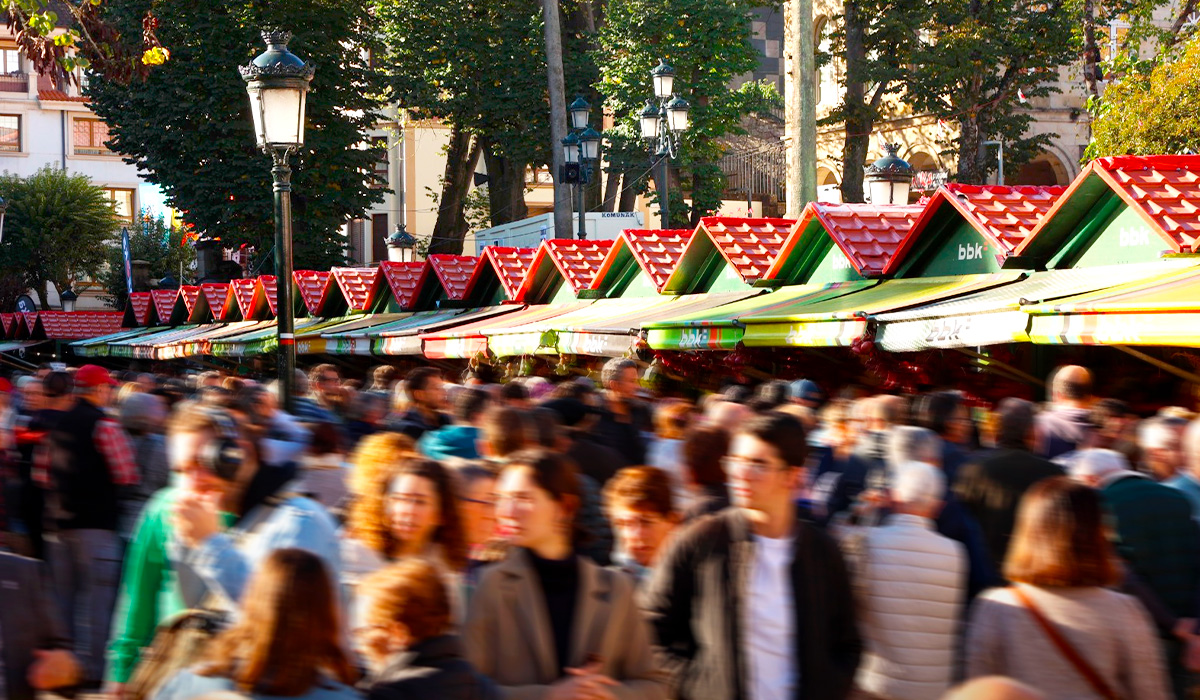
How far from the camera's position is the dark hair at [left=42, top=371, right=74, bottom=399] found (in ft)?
27.4

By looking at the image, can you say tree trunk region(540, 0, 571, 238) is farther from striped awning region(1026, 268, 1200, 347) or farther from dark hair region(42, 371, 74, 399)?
dark hair region(42, 371, 74, 399)

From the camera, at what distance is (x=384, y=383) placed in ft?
39.9

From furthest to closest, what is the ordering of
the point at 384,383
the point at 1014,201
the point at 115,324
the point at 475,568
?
the point at 115,324 < the point at 1014,201 < the point at 384,383 < the point at 475,568

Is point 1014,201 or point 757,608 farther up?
point 1014,201

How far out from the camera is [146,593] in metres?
4.77

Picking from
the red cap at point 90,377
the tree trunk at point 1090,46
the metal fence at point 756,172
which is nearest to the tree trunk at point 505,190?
the metal fence at point 756,172

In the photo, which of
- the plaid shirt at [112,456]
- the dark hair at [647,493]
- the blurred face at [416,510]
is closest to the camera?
the blurred face at [416,510]

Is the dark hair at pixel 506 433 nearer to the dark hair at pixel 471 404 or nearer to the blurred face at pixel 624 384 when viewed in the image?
the dark hair at pixel 471 404

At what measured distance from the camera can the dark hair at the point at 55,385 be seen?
8354 mm

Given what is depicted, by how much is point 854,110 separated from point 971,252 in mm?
21859

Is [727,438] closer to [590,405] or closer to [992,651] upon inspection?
[992,651]

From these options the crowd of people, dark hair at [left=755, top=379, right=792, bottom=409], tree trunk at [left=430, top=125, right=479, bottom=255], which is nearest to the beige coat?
the crowd of people

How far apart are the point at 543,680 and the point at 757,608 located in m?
0.65

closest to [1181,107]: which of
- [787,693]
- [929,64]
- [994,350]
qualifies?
[929,64]
